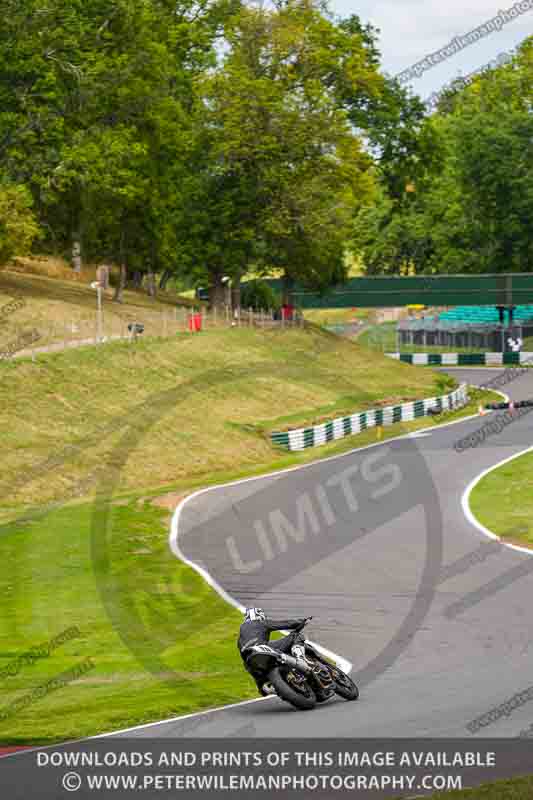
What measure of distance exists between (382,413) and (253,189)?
24.3 metres

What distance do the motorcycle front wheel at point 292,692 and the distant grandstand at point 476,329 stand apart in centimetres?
7492

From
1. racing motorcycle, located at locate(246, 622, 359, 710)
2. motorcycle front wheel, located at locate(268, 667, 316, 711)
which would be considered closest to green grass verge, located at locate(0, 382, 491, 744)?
racing motorcycle, located at locate(246, 622, 359, 710)

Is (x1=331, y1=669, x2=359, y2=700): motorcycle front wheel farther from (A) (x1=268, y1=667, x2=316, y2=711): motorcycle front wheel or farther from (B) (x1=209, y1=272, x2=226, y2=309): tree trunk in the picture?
(B) (x1=209, y1=272, x2=226, y2=309): tree trunk

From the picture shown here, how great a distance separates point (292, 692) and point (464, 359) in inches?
2953

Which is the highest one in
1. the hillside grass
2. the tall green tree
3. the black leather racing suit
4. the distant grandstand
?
the tall green tree

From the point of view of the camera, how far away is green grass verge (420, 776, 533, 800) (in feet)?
39.1

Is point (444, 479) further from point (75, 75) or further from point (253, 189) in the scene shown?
point (253, 189)

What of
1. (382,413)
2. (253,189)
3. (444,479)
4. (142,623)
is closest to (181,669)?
(142,623)

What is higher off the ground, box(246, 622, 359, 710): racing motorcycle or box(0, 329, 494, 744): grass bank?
box(246, 622, 359, 710): racing motorcycle

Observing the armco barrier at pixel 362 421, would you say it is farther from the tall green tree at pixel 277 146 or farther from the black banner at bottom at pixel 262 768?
the black banner at bottom at pixel 262 768

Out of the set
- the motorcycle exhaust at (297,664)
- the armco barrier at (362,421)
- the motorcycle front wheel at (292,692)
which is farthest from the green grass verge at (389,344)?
the motorcycle front wheel at (292,692)

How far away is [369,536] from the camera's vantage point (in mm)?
31656

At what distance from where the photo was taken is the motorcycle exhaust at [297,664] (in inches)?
639

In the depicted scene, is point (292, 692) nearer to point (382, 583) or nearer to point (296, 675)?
point (296, 675)
